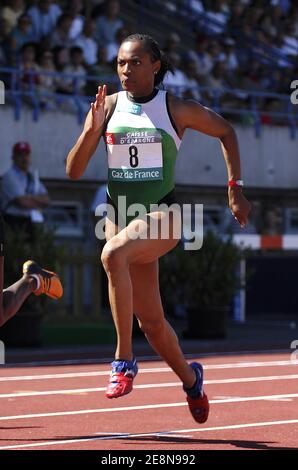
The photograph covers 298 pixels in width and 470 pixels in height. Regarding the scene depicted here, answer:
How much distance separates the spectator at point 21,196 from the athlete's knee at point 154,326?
802 centimetres

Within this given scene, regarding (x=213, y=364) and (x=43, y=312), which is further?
(x=43, y=312)

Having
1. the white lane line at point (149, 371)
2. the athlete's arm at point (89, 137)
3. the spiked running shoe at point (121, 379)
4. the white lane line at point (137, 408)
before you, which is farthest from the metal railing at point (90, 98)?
the spiked running shoe at point (121, 379)

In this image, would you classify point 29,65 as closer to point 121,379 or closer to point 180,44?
point 180,44

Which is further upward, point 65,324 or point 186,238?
point 186,238

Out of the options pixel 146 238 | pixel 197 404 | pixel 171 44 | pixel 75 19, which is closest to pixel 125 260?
pixel 146 238

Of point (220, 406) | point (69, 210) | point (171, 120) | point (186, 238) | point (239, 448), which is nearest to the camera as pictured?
point (239, 448)

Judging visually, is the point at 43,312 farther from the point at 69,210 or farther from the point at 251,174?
the point at 251,174

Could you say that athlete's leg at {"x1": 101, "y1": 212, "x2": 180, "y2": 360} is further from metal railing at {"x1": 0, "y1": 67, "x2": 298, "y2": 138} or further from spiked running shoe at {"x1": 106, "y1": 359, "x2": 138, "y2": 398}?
metal railing at {"x1": 0, "y1": 67, "x2": 298, "y2": 138}

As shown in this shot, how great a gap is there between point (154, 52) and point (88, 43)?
14010 mm

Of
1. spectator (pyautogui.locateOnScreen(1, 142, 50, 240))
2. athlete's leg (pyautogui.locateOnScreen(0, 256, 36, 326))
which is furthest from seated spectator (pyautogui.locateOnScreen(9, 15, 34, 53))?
athlete's leg (pyautogui.locateOnScreen(0, 256, 36, 326))
